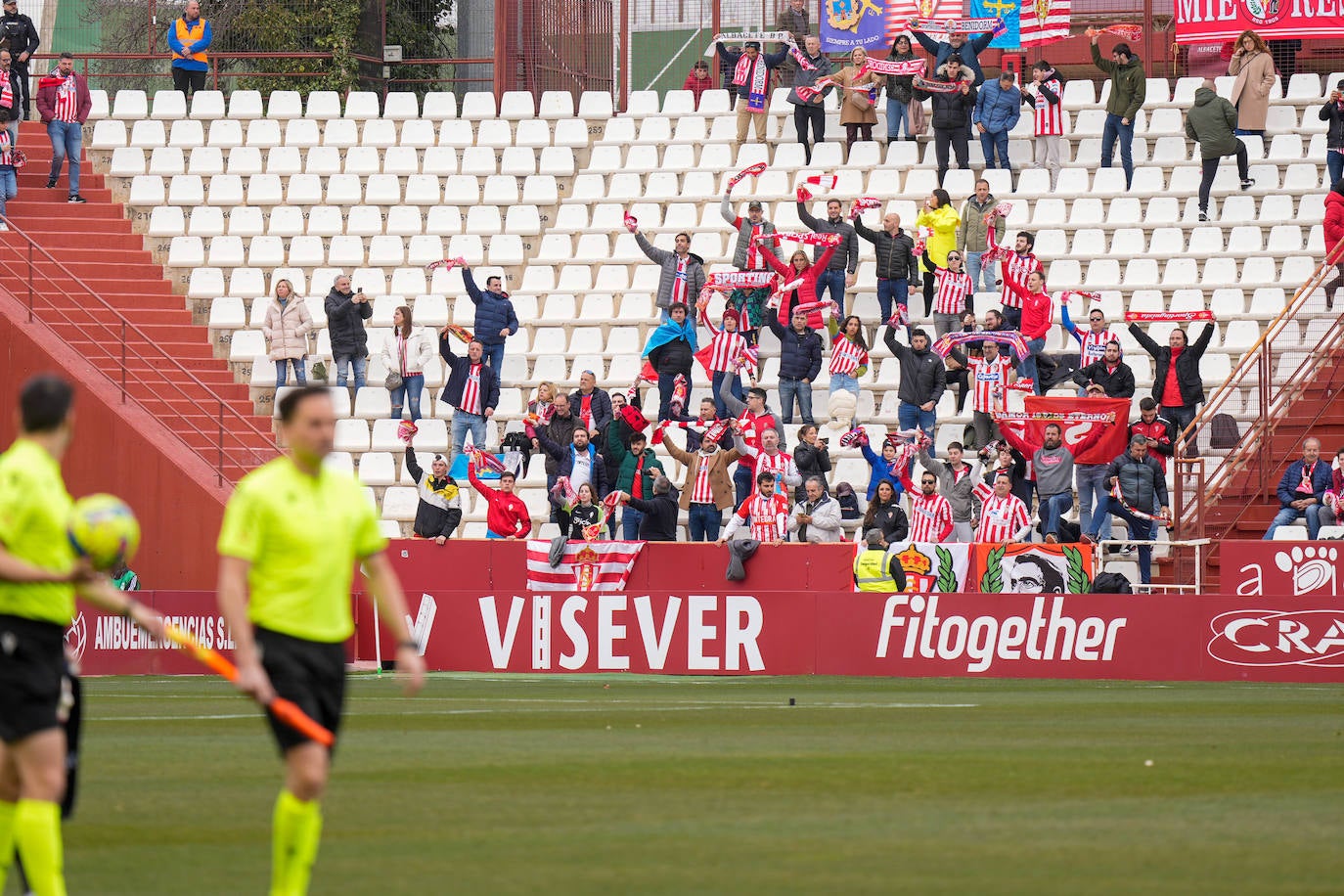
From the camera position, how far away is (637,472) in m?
24.2

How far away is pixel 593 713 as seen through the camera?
1591 cm

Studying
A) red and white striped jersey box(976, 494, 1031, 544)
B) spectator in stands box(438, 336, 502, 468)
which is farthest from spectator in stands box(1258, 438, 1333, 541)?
spectator in stands box(438, 336, 502, 468)

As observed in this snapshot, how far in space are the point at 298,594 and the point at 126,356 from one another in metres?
22.6

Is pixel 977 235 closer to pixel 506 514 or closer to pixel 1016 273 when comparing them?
pixel 1016 273

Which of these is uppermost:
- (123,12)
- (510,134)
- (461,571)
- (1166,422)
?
(123,12)

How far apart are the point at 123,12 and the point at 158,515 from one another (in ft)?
72.5

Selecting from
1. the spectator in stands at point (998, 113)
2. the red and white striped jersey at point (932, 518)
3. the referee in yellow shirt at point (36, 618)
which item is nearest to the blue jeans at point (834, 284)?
the spectator in stands at point (998, 113)

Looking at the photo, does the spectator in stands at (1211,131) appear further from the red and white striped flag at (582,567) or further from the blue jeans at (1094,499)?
the red and white striped flag at (582,567)

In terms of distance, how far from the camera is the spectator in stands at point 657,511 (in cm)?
2398

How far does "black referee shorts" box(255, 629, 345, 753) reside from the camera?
702cm

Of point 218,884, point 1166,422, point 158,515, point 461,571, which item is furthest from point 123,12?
point 218,884

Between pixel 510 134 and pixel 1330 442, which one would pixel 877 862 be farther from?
pixel 510 134

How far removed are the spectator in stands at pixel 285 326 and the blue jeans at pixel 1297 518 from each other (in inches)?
487

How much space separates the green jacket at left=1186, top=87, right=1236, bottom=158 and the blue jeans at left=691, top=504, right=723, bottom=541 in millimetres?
9166
